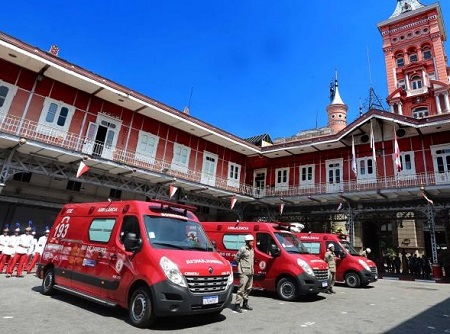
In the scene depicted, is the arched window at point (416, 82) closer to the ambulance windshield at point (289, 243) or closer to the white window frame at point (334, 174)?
the white window frame at point (334, 174)

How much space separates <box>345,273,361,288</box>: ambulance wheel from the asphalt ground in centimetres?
388

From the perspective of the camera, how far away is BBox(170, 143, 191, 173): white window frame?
21.2m

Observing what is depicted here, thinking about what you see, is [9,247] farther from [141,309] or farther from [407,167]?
[407,167]

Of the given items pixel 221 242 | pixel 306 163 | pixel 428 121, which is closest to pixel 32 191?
pixel 221 242

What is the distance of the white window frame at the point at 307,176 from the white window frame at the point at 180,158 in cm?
923

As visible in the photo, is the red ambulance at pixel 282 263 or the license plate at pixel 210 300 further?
the red ambulance at pixel 282 263

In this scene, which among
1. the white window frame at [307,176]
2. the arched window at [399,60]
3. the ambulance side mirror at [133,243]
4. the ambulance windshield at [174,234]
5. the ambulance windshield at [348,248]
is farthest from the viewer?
the arched window at [399,60]

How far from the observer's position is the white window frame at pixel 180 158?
21203mm

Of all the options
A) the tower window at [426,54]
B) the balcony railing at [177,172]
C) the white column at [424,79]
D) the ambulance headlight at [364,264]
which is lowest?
the ambulance headlight at [364,264]

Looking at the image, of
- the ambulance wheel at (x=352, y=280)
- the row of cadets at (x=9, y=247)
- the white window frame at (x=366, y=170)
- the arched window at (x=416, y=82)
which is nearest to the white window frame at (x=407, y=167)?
the white window frame at (x=366, y=170)

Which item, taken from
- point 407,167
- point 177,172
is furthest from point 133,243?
point 407,167

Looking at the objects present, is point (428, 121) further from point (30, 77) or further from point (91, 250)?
point (30, 77)

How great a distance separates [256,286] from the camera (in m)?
9.45

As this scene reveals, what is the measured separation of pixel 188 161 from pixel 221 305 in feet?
55.4
